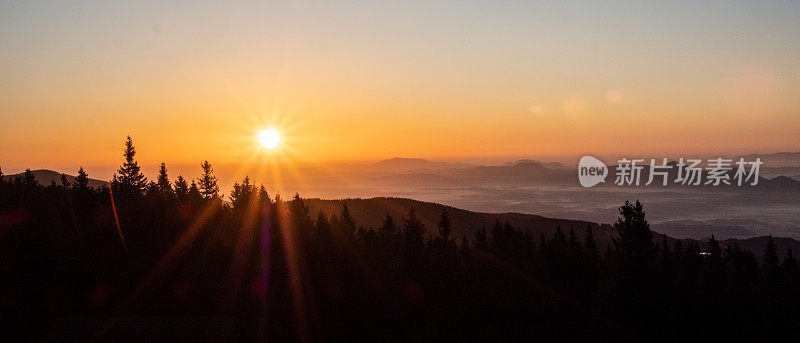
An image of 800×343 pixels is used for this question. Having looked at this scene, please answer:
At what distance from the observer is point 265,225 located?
2507 inches

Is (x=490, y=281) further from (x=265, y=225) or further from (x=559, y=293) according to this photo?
(x=265, y=225)

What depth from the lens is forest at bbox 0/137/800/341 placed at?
3728cm

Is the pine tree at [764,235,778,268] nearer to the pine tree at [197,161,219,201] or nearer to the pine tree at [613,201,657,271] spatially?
the pine tree at [613,201,657,271]

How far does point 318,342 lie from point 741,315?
119 feet

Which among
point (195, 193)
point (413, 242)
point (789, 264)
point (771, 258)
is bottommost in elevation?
point (789, 264)

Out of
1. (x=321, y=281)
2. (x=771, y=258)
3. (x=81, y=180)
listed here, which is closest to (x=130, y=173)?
(x=81, y=180)

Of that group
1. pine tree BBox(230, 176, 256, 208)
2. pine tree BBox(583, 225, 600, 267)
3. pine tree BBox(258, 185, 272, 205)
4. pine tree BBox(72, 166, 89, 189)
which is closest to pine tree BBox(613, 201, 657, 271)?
pine tree BBox(583, 225, 600, 267)

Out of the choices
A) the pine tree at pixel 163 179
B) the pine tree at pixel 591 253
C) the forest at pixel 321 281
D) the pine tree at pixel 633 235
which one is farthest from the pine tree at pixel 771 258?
the pine tree at pixel 163 179

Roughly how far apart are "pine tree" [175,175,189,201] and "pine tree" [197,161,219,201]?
3.49 meters

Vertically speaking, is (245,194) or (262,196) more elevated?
(245,194)

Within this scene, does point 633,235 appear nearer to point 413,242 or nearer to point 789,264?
point 413,242

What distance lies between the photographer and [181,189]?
7806cm

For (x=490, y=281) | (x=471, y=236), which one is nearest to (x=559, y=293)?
(x=490, y=281)

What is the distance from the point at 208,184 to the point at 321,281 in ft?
149
